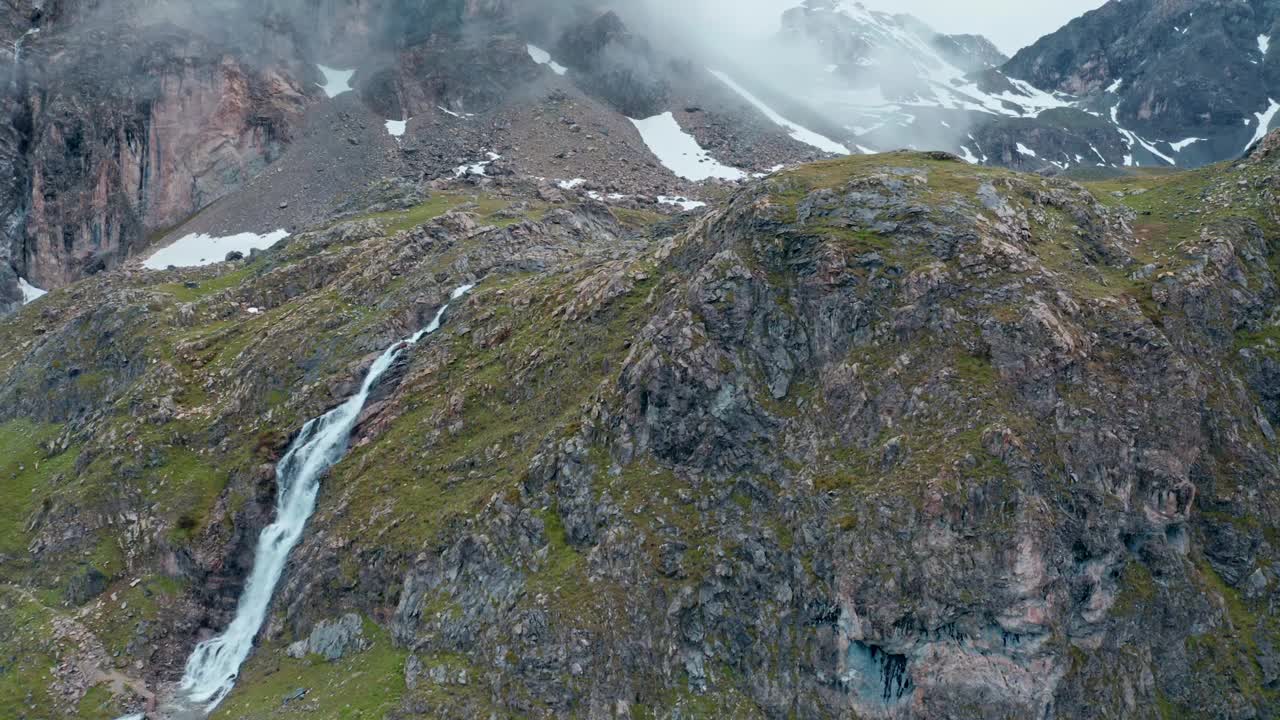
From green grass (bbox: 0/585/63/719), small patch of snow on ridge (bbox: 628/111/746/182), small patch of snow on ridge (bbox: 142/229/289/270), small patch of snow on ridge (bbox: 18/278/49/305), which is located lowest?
small patch of snow on ridge (bbox: 18/278/49/305)

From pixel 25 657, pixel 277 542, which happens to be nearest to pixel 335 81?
pixel 277 542

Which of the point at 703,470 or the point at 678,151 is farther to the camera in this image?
the point at 678,151

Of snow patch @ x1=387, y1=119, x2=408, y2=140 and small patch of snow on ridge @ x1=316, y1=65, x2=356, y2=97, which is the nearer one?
snow patch @ x1=387, y1=119, x2=408, y2=140

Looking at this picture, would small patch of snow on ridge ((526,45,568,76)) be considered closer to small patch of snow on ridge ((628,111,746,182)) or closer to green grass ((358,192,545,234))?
small patch of snow on ridge ((628,111,746,182))

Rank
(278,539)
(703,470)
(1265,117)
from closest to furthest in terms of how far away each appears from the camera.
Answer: (703,470)
(278,539)
(1265,117)

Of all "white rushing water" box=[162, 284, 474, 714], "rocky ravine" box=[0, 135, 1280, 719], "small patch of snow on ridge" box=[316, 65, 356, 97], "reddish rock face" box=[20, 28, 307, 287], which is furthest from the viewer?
"small patch of snow on ridge" box=[316, 65, 356, 97]

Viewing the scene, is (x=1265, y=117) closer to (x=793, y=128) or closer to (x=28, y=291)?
(x=793, y=128)

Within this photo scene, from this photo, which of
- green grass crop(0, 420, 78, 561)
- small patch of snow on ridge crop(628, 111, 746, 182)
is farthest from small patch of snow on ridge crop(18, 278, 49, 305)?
small patch of snow on ridge crop(628, 111, 746, 182)
